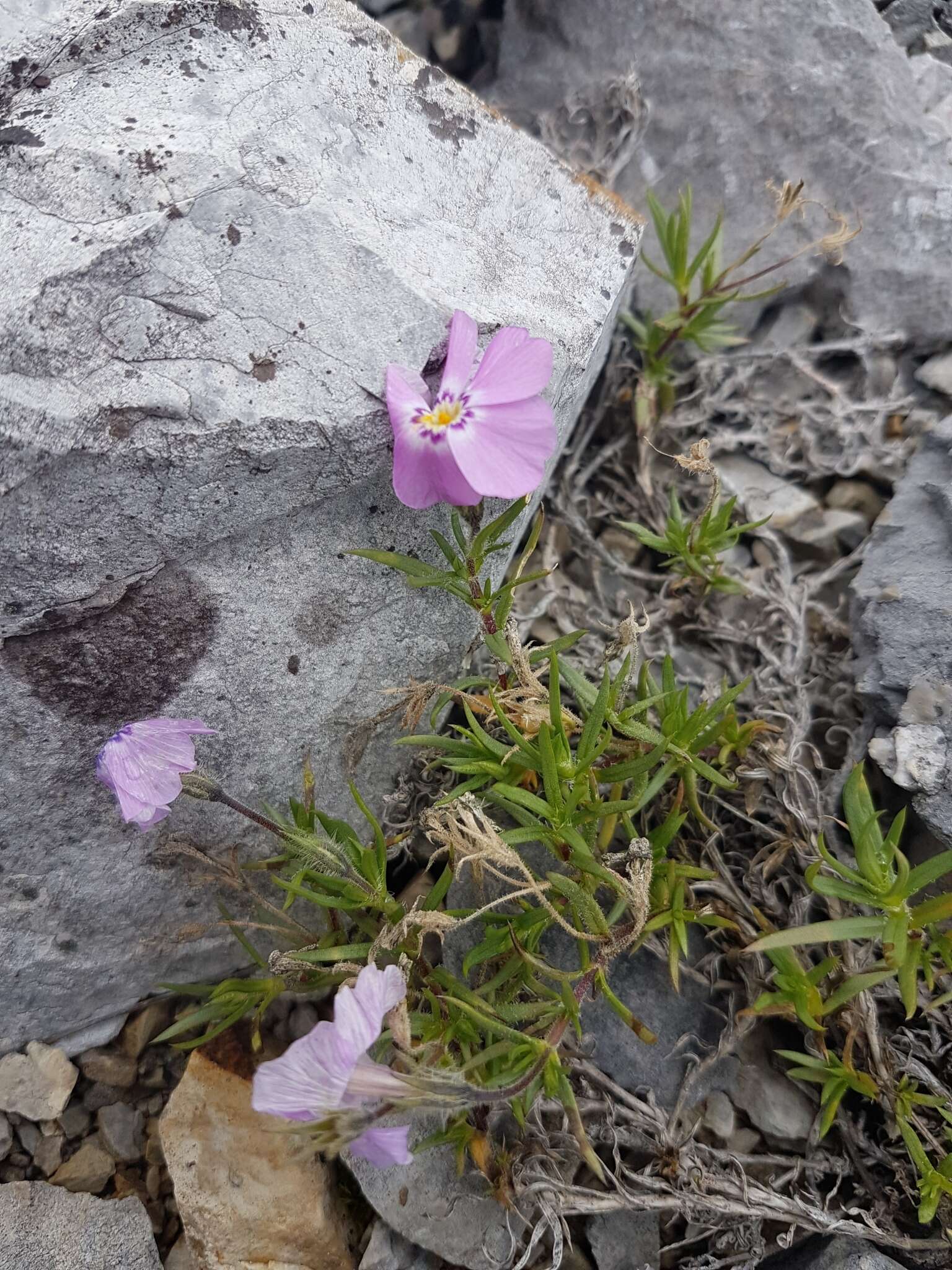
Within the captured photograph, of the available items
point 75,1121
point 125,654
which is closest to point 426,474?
point 125,654

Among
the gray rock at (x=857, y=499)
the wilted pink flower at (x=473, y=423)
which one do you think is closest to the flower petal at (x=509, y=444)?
the wilted pink flower at (x=473, y=423)

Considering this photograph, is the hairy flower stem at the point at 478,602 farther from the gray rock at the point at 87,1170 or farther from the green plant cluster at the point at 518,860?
the gray rock at the point at 87,1170

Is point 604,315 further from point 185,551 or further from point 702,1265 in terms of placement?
point 702,1265

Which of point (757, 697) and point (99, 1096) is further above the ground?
point (757, 697)

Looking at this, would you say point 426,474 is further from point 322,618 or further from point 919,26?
point 919,26

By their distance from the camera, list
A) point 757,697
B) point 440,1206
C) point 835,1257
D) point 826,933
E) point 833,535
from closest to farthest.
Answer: point 826,933
point 835,1257
point 440,1206
point 757,697
point 833,535

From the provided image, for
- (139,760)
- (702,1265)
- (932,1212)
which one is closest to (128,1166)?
(139,760)
